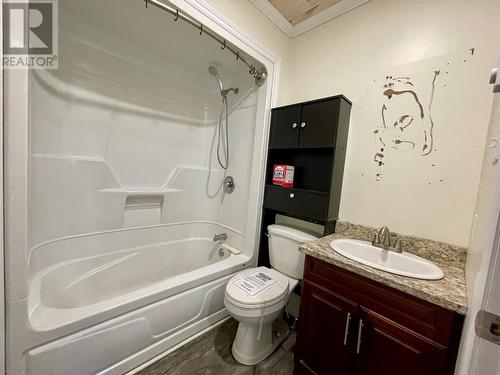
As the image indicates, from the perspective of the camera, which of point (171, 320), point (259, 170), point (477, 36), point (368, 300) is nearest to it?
point (368, 300)

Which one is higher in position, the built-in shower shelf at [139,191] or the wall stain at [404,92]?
the wall stain at [404,92]

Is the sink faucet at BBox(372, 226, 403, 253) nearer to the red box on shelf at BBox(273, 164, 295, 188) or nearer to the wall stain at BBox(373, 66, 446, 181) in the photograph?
the wall stain at BBox(373, 66, 446, 181)

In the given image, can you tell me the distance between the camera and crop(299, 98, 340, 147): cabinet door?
4.44 ft

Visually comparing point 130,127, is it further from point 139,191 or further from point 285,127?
point 285,127

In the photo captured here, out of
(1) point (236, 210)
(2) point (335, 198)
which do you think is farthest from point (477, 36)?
(1) point (236, 210)

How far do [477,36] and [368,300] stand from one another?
1.47 m

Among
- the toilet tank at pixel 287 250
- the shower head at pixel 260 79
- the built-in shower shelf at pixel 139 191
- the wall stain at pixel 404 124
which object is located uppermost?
the shower head at pixel 260 79

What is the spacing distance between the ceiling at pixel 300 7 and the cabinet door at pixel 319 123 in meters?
0.77

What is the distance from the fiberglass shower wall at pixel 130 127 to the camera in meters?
1.36

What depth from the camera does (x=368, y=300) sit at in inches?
36.8

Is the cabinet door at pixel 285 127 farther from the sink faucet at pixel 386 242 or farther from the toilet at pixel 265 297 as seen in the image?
the sink faucet at pixel 386 242

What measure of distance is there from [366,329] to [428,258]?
59cm

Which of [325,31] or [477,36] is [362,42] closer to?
[325,31]

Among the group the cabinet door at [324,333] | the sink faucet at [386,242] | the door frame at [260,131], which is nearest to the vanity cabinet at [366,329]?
the cabinet door at [324,333]
